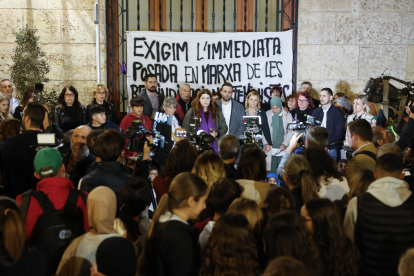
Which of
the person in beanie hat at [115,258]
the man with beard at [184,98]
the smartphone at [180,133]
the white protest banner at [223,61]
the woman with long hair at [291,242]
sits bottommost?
the person in beanie hat at [115,258]

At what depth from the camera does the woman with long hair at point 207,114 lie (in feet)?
19.0

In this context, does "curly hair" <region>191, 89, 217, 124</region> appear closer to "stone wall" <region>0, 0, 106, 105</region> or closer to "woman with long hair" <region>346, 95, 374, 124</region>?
"woman with long hair" <region>346, 95, 374, 124</region>

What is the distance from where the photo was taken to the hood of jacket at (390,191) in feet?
7.41

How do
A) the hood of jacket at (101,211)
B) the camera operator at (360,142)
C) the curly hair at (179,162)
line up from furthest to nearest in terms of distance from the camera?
the camera operator at (360,142) < the curly hair at (179,162) < the hood of jacket at (101,211)

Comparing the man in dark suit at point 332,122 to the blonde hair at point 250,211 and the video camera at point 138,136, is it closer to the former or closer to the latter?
the video camera at point 138,136

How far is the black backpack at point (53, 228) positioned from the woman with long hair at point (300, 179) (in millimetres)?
1389

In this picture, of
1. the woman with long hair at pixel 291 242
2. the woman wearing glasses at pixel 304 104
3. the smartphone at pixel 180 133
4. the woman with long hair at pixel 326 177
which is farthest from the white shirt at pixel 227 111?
the woman with long hair at pixel 291 242

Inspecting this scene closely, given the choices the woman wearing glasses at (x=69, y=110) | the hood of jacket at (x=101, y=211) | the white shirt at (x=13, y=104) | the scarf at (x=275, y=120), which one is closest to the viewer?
the hood of jacket at (x=101, y=211)

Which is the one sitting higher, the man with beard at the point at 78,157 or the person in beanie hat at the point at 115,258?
the man with beard at the point at 78,157

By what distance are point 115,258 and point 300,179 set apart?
4.66 ft

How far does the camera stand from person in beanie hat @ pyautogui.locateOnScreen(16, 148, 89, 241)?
2.10m

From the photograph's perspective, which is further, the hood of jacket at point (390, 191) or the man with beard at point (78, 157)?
the man with beard at point (78, 157)

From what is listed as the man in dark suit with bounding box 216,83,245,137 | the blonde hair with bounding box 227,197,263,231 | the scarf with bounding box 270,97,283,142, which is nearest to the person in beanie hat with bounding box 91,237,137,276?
the blonde hair with bounding box 227,197,263,231

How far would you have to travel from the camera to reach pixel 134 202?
2.26m
